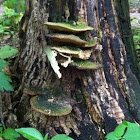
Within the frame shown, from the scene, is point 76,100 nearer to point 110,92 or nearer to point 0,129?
point 110,92

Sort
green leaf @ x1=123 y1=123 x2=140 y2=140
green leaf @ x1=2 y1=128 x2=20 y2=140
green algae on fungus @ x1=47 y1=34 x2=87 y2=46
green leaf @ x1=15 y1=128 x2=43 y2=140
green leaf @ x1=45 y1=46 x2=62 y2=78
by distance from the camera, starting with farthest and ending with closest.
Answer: green leaf @ x1=2 y1=128 x2=20 y2=140, green leaf @ x1=45 y1=46 x2=62 y2=78, green algae on fungus @ x1=47 y1=34 x2=87 y2=46, green leaf @ x1=123 y1=123 x2=140 y2=140, green leaf @ x1=15 y1=128 x2=43 y2=140

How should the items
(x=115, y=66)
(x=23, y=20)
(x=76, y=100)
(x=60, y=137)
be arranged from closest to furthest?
1. (x=60, y=137)
2. (x=76, y=100)
3. (x=115, y=66)
4. (x=23, y=20)

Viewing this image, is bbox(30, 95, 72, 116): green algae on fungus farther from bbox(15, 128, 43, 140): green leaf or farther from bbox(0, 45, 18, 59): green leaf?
bbox(0, 45, 18, 59): green leaf

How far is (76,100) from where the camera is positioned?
253 centimetres

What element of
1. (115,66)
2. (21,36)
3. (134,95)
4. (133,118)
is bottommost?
(133,118)

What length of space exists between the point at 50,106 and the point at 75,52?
1.70 feet

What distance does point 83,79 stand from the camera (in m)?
2.50

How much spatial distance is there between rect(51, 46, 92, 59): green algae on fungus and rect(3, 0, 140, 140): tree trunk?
0.18 metres

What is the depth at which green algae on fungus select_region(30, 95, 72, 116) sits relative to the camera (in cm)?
220

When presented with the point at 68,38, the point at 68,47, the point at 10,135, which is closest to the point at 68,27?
the point at 68,38

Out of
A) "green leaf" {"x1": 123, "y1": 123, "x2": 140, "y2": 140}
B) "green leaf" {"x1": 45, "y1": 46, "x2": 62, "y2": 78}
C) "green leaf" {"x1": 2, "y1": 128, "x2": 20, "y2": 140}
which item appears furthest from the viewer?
"green leaf" {"x1": 2, "y1": 128, "x2": 20, "y2": 140}

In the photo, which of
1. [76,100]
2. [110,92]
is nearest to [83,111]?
[76,100]

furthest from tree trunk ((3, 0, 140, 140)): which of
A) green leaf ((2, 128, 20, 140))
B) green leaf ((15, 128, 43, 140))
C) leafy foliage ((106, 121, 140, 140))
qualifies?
green leaf ((15, 128, 43, 140))

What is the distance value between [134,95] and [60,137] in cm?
128
